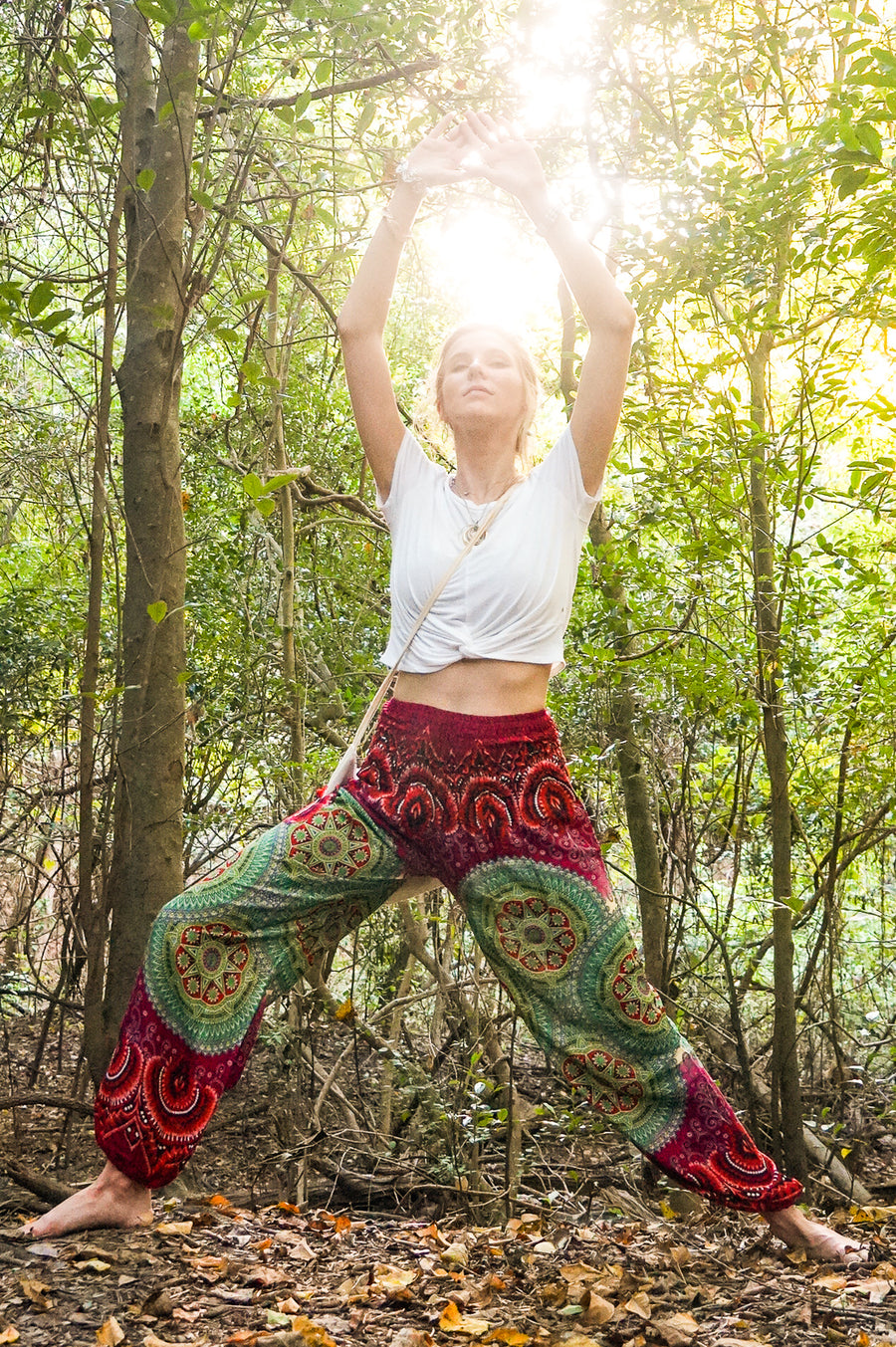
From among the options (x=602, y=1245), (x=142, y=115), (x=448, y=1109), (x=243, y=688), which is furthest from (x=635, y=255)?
(x=448, y=1109)

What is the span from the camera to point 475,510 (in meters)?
2.55

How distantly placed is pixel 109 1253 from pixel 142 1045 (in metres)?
0.39

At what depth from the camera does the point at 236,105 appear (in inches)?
121

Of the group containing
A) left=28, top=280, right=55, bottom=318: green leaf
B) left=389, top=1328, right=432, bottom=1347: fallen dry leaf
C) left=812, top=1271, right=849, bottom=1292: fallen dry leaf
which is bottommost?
left=389, top=1328, right=432, bottom=1347: fallen dry leaf

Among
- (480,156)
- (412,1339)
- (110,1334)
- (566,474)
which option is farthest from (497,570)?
(110,1334)

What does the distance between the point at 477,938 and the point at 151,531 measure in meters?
1.31

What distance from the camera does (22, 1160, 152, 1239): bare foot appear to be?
7.57 ft

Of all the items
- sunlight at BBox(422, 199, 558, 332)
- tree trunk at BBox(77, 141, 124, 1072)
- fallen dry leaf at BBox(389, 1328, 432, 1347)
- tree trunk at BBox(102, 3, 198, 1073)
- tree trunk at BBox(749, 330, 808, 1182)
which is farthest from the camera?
sunlight at BBox(422, 199, 558, 332)

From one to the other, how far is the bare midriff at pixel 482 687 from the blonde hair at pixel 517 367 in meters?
0.61

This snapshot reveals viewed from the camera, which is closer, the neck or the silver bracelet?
the silver bracelet

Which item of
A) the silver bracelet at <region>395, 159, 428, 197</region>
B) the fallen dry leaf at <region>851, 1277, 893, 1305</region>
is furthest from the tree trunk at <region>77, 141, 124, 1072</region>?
the fallen dry leaf at <region>851, 1277, 893, 1305</region>

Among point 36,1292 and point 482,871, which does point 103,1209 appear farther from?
point 482,871

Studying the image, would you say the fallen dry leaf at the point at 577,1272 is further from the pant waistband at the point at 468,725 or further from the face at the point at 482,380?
the face at the point at 482,380

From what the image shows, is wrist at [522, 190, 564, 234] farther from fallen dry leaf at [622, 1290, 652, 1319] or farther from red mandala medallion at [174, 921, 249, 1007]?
fallen dry leaf at [622, 1290, 652, 1319]
